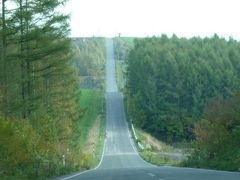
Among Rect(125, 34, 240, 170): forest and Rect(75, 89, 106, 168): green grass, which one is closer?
Rect(75, 89, 106, 168): green grass

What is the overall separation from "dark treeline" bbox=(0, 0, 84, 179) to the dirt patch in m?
26.5

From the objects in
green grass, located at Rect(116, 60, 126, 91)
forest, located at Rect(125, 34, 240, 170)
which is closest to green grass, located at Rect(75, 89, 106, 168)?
forest, located at Rect(125, 34, 240, 170)

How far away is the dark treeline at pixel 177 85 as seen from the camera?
84.2 metres

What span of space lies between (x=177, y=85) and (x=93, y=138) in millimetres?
21174

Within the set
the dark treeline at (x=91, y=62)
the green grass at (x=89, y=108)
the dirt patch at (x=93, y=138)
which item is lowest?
the dirt patch at (x=93, y=138)

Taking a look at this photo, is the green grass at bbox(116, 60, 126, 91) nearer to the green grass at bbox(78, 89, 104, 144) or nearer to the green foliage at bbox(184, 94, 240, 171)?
the green grass at bbox(78, 89, 104, 144)

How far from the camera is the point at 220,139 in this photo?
84.9ft

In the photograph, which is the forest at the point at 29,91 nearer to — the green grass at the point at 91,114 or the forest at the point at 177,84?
the green grass at the point at 91,114

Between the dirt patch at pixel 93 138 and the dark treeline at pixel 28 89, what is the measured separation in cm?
2646

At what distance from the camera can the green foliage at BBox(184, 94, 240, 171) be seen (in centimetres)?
2373

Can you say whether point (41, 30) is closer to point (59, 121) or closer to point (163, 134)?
point (59, 121)

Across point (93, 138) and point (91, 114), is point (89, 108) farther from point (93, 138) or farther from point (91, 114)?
point (93, 138)

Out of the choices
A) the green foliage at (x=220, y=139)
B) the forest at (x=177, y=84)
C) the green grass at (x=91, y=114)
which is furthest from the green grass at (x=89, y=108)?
the green foliage at (x=220, y=139)

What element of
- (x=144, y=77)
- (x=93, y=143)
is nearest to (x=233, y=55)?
(x=144, y=77)
